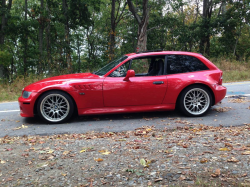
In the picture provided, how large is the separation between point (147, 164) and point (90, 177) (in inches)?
27.1

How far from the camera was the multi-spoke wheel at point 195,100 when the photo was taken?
574cm

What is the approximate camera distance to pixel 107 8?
36562 mm

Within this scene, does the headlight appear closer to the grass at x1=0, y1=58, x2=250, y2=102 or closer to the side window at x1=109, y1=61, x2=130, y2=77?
the side window at x1=109, y1=61, x2=130, y2=77

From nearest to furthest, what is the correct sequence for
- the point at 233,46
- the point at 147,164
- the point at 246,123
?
the point at 147,164
the point at 246,123
the point at 233,46

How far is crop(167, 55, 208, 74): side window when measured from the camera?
5.90 m

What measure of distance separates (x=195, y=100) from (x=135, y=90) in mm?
1467

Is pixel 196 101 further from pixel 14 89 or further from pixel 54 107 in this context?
pixel 14 89

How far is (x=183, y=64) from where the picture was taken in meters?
5.98

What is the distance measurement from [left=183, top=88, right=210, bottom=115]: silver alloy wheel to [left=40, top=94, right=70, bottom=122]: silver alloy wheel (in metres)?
2.74

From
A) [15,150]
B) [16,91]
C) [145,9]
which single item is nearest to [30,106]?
[15,150]

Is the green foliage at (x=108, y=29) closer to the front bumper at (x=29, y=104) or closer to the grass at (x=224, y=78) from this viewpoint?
the grass at (x=224, y=78)

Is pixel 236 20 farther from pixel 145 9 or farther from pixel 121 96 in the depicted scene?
pixel 121 96

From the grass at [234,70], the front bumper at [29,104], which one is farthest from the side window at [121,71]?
the grass at [234,70]

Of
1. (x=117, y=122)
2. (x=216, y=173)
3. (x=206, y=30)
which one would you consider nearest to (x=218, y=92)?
(x=117, y=122)
